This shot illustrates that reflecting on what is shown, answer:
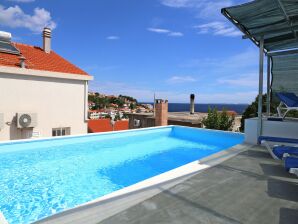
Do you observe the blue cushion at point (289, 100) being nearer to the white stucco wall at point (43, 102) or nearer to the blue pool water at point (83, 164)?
the blue pool water at point (83, 164)

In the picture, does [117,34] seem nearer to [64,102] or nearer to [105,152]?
[64,102]

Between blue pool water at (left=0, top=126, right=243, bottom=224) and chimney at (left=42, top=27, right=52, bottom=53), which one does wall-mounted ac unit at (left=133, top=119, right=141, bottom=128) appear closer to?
blue pool water at (left=0, top=126, right=243, bottom=224)

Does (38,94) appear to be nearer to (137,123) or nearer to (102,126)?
(102,126)

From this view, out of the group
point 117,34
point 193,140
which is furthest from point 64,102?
point 117,34

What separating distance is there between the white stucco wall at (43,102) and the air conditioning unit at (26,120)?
412mm

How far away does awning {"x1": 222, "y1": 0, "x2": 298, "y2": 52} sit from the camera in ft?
18.9

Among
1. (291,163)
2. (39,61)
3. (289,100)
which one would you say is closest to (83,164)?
(291,163)

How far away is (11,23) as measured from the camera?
1925 cm

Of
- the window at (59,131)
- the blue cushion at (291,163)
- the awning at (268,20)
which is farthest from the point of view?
the window at (59,131)

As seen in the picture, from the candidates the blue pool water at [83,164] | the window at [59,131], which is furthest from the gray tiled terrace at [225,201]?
the window at [59,131]

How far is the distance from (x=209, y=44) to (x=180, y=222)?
26785 millimetres

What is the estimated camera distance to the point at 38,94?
41.6 feet

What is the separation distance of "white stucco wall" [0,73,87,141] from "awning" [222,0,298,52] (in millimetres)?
9880

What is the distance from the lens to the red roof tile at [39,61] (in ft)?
41.7
